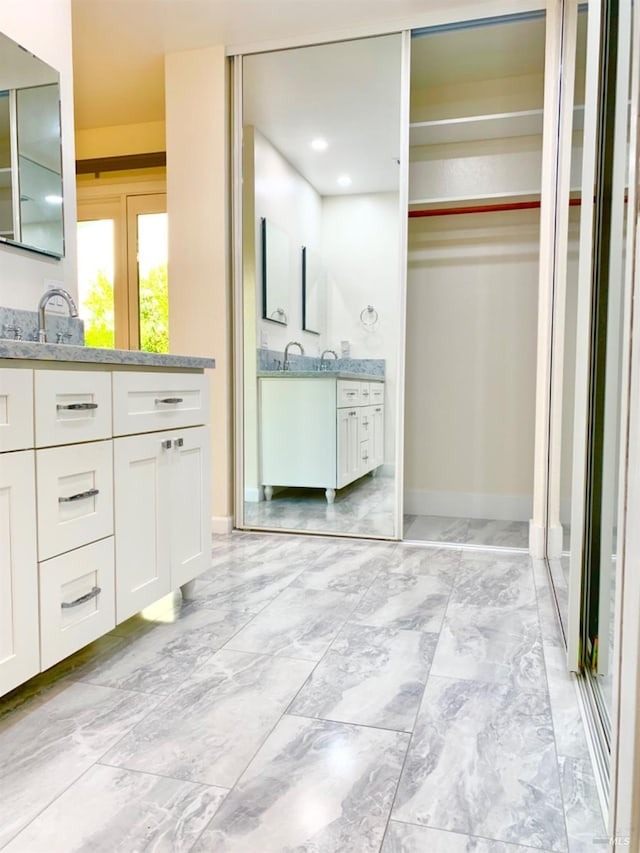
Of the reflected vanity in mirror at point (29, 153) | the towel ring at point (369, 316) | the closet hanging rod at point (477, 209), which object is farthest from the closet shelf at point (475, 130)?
the reflected vanity in mirror at point (29, 153)

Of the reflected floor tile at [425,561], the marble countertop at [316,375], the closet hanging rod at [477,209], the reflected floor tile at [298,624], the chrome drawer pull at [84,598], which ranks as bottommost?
the reflected floor tile at [425,561]

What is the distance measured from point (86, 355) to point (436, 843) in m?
1.28

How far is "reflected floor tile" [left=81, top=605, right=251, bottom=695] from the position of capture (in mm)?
1550

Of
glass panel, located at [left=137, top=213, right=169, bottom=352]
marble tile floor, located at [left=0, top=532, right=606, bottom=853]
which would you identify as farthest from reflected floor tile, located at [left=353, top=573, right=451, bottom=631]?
glass panel, located at [left=137, top=213, right=169, bottom=352]

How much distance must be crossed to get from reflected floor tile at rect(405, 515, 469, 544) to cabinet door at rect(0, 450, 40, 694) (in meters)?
2.08

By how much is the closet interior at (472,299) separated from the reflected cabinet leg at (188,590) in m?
1.34

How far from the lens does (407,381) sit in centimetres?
368

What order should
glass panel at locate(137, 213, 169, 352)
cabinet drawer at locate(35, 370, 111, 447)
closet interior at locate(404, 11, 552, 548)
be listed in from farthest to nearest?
glass panel at locate(137, 213, 169, 352) → closet interior at locate(404, 11, 552, 548) → cabinet drawer at locate(35, 370, 111, 447)

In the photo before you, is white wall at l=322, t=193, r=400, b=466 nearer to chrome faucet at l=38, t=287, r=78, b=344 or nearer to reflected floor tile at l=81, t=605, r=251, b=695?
chrome faucet at l=38, t=287, r=78, b=344

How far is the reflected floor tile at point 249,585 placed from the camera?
211cm

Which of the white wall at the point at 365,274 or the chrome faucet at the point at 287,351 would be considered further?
the chrome faucet at the point at 287,351

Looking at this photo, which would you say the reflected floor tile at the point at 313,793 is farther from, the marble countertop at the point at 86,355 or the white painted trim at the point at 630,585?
the marble countertop at the point at 86,355

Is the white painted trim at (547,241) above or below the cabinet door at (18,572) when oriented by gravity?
above

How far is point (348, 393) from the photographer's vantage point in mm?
3107
